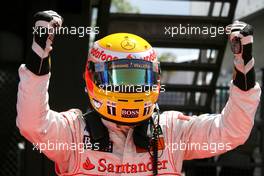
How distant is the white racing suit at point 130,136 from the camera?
2.65 metres

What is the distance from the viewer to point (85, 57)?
4410 millimetres

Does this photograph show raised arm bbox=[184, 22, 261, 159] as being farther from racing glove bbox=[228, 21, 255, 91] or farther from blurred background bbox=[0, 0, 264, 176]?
blurred background bbox=[0, 0, 264, 176]

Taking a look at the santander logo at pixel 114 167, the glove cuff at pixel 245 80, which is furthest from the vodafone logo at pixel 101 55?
the glove cuff at pixel 245 80

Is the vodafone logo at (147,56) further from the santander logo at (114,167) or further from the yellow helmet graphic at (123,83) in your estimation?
the santander logo at (114,167)

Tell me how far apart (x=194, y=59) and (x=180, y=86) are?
48 cm

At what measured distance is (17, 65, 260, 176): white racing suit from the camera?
2.65m

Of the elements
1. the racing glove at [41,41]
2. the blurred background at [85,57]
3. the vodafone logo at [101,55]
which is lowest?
the blurred background at [85,57]

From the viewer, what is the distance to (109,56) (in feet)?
9.20

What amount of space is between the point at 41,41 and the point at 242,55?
857 millimetres

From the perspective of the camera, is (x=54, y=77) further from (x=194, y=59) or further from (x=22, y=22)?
(x=194, y=59)

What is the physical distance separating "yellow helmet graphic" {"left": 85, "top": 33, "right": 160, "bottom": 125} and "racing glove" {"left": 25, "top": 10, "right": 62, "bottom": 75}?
0.32 meters

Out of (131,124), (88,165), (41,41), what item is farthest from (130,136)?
(41,41)

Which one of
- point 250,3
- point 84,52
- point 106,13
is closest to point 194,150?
point 84,52

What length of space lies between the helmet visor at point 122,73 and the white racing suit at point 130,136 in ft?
0.70
